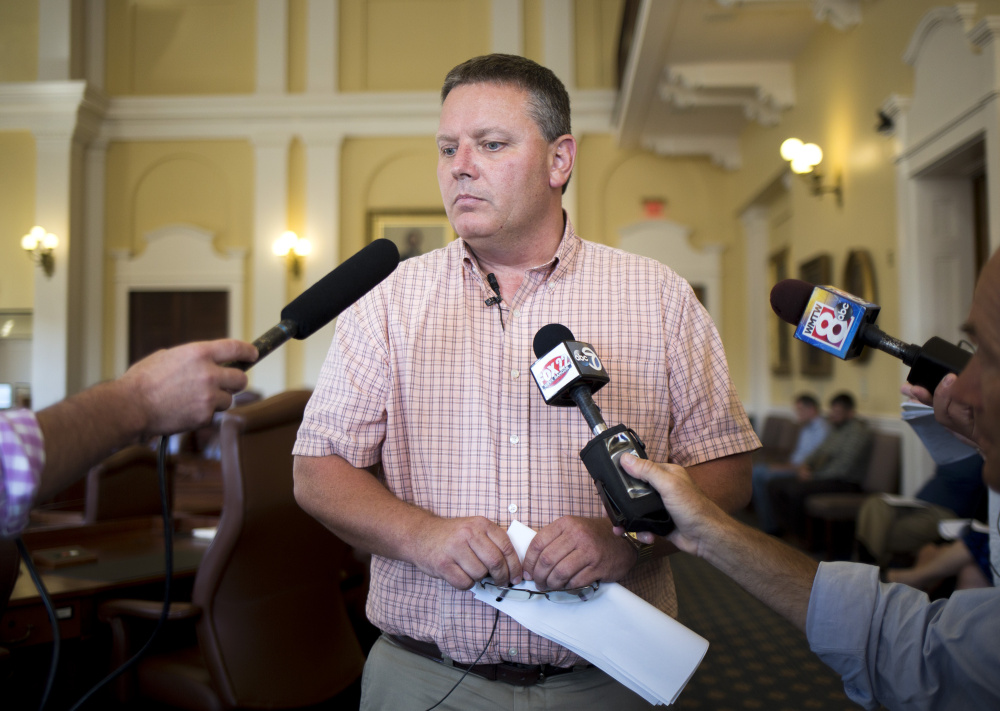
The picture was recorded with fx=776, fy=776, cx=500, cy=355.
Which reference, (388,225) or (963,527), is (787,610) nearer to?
(963,527)

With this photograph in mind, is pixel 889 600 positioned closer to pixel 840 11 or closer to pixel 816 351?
pixel 840 11

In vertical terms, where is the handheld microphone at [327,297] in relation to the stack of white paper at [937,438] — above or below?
above

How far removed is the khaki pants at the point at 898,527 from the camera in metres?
3.93

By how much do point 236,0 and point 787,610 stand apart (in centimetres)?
1037

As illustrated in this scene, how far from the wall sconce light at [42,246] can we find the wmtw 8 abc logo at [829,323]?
31.2ft

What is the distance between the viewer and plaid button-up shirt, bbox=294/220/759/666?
138cm

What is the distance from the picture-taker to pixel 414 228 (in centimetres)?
921

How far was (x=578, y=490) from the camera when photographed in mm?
1388

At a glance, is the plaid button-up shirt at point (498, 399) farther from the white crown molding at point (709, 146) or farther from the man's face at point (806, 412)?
the white crown molding at point (709, 146)

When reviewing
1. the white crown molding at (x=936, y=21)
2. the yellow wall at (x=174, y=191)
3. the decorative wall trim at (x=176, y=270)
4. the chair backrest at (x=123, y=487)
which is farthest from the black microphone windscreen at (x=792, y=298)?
the yellow wall at (x=174, y=191)

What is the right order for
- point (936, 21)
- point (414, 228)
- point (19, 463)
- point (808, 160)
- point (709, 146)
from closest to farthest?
1. point (19, 463)
2. point (936, 21)
3. point (808, 160)
4. point (709, 146)
5. point (414, 228)

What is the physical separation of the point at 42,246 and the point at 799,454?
8.35 m

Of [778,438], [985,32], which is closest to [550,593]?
→ [985,32]

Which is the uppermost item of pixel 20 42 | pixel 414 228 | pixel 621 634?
pixel 20 42
